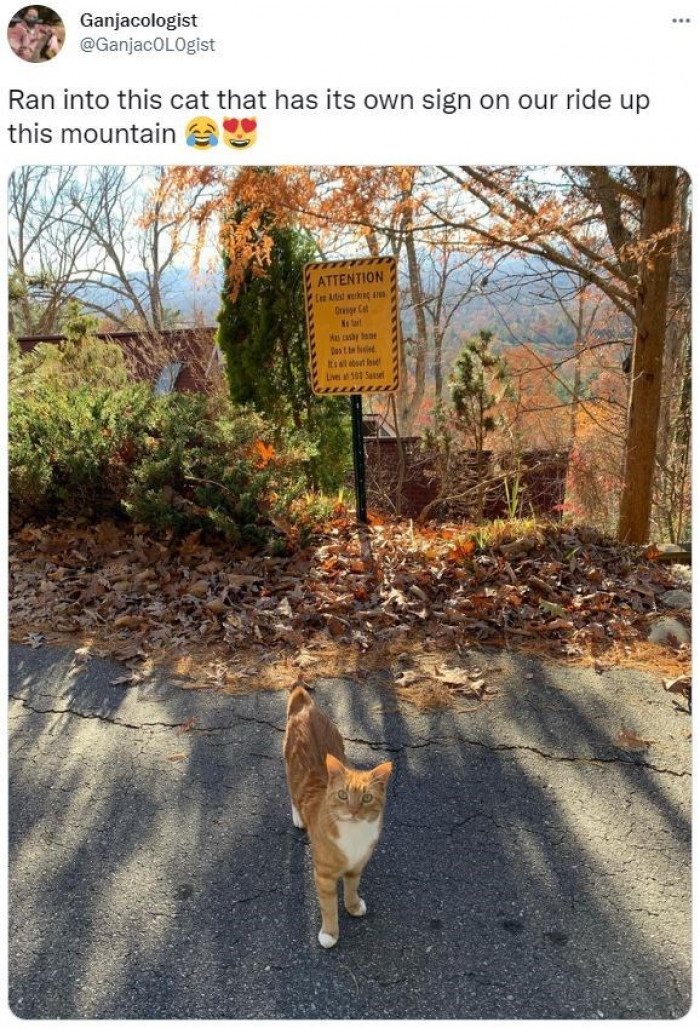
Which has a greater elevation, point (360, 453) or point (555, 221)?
point (555, 221)

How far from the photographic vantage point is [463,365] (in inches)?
359

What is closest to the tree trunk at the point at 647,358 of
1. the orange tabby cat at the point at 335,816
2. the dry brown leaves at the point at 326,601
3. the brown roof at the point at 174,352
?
the dry brown leaves at the point at 326,601

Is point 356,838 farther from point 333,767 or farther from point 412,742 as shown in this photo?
point 412,742

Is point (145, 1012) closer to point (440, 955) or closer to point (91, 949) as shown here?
point (91, 949)

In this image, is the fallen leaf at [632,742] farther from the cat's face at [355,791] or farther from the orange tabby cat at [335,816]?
the cat's face at [355,791]

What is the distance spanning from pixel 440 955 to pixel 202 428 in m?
4.60

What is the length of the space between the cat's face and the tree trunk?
476 cm

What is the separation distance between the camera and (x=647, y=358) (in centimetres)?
627

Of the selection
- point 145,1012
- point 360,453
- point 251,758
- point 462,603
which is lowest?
point 145,1012

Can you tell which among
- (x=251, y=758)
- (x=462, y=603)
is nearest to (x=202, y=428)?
(x=462, y=603)
